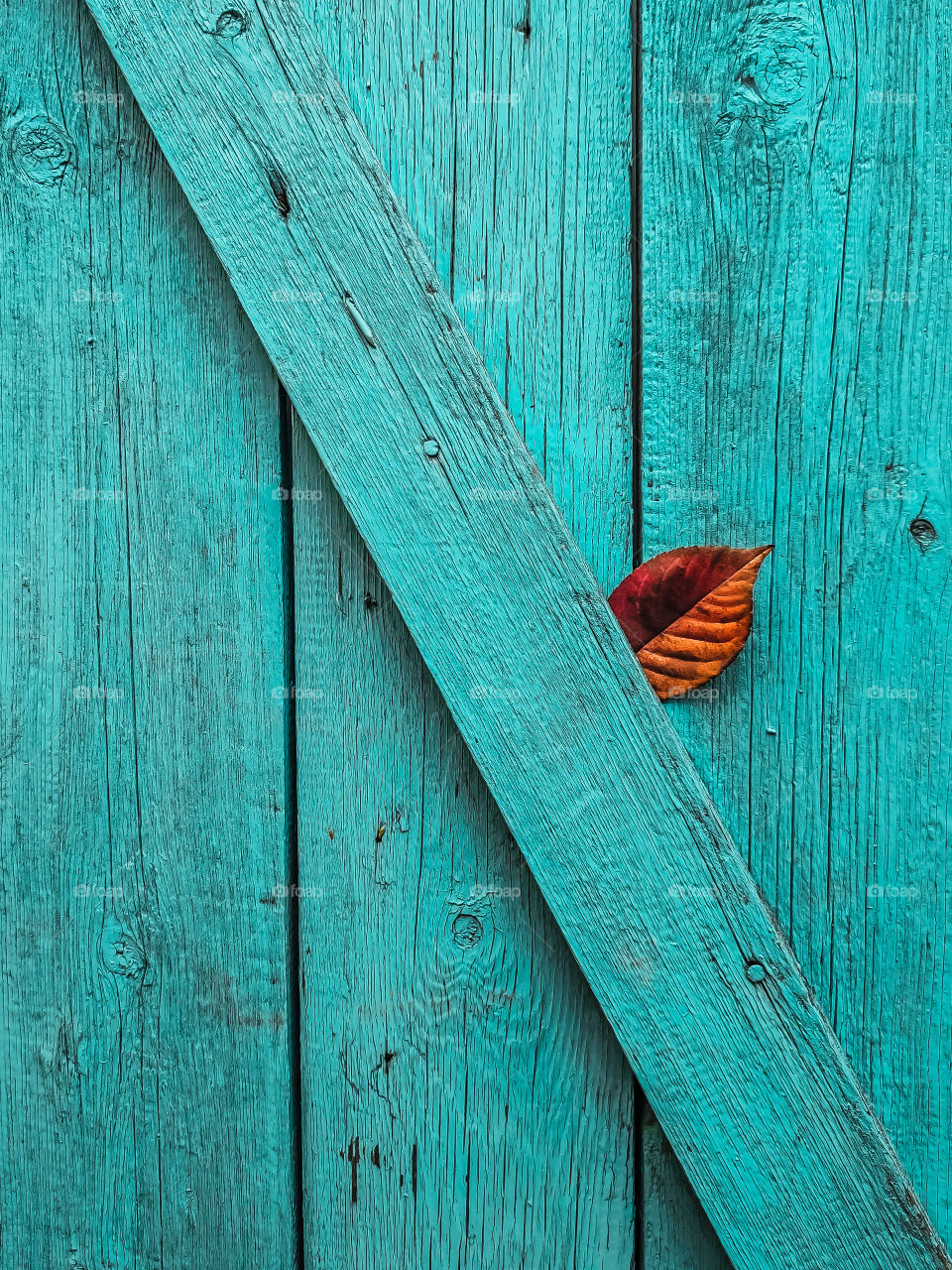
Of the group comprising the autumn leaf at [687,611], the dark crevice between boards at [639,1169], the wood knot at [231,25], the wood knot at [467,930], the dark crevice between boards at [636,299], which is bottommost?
the dark crevice between boards at [639,1169]

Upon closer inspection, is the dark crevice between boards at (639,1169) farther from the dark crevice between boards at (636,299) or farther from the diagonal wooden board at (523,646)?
the dark crevice between boards at (636,299)

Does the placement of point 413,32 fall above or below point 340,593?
above

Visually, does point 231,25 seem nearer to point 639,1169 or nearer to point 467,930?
point 467,930

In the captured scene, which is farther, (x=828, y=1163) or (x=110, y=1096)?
(x=110, y=1096)

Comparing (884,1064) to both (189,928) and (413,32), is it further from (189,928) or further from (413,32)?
(413,32)

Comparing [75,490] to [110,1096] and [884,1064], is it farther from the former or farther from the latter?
[884,1064]

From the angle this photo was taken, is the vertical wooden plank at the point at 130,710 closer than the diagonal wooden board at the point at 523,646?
No

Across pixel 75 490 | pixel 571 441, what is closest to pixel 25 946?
pixel 75 490

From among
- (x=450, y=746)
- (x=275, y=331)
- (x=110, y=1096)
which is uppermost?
(x=275, y=331)

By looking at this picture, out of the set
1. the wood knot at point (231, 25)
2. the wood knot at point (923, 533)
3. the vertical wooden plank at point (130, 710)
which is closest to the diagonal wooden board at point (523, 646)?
the wood knot at point (231, 25)
